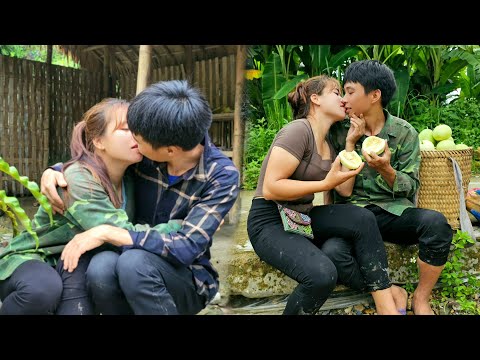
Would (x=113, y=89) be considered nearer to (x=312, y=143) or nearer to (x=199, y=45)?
(x=199, y=45)

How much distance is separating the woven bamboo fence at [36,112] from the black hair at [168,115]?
0.32m

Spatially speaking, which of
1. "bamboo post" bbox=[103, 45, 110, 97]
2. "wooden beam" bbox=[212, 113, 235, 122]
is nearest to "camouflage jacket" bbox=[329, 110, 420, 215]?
"wooden beam" bbox=[212, 113, 235, 122]

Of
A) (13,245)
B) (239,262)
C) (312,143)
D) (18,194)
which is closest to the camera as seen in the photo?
(13,245)

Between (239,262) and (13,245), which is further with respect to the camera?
(239,262)

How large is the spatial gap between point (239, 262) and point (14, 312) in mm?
843

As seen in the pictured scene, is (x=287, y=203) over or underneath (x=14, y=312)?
over

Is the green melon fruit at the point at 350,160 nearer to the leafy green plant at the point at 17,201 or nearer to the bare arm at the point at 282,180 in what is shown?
the bare arm at the point at 282,180

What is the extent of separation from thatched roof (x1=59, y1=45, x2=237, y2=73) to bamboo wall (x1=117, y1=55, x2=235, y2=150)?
0.02 meters

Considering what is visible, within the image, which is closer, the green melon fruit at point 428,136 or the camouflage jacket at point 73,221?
the camouflage jacket at point 73,221

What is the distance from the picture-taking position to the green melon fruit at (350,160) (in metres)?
1.86

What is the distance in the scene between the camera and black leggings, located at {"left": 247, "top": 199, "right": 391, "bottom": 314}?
1.89 metres

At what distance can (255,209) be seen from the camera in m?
2.09

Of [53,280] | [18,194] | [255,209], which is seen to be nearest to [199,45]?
[255,209]

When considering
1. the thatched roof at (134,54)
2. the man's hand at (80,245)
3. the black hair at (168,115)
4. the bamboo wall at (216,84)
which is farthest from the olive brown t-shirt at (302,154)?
the man's hand at (80,245)
